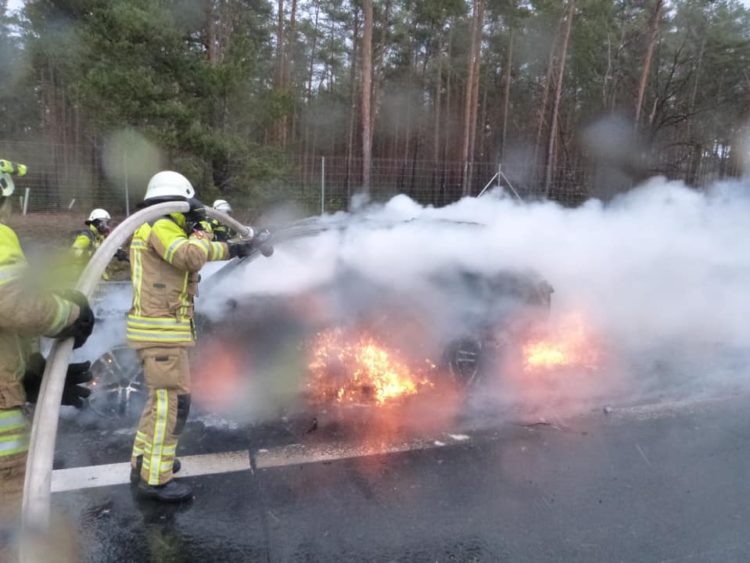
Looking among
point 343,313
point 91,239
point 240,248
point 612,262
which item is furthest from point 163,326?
point 612,262

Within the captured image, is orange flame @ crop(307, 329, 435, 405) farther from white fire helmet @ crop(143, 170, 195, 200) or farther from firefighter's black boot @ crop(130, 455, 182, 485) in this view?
white fire helmet @ crop(143, 170, 195, 200)

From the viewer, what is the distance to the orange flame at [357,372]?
4.85m

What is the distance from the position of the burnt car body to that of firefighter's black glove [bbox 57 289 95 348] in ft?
6.97

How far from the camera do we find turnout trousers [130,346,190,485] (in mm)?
3195

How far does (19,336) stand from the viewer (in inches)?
89.0

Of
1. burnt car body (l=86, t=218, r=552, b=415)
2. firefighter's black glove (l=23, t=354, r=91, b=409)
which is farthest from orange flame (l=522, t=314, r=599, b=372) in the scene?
firefighter's black glove (l=23, t=354, r=91, b=409)

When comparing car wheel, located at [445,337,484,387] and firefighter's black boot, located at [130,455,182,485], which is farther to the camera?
car wheel, located at [445,337,484,387]

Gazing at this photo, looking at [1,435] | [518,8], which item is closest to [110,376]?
[1,435]

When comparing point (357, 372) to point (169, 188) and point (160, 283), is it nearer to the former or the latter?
point (160, 283)

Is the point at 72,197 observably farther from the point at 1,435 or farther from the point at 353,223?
the point at 1,435

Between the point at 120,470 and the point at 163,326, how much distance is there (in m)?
1.09

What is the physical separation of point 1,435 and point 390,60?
107 feet

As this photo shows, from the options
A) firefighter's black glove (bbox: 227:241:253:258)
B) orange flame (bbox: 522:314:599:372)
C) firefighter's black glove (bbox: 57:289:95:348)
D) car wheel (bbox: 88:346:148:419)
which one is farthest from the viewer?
orange flame (bbox: 522:314:599:372)

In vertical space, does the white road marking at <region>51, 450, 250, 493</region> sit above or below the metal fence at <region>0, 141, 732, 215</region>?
below
